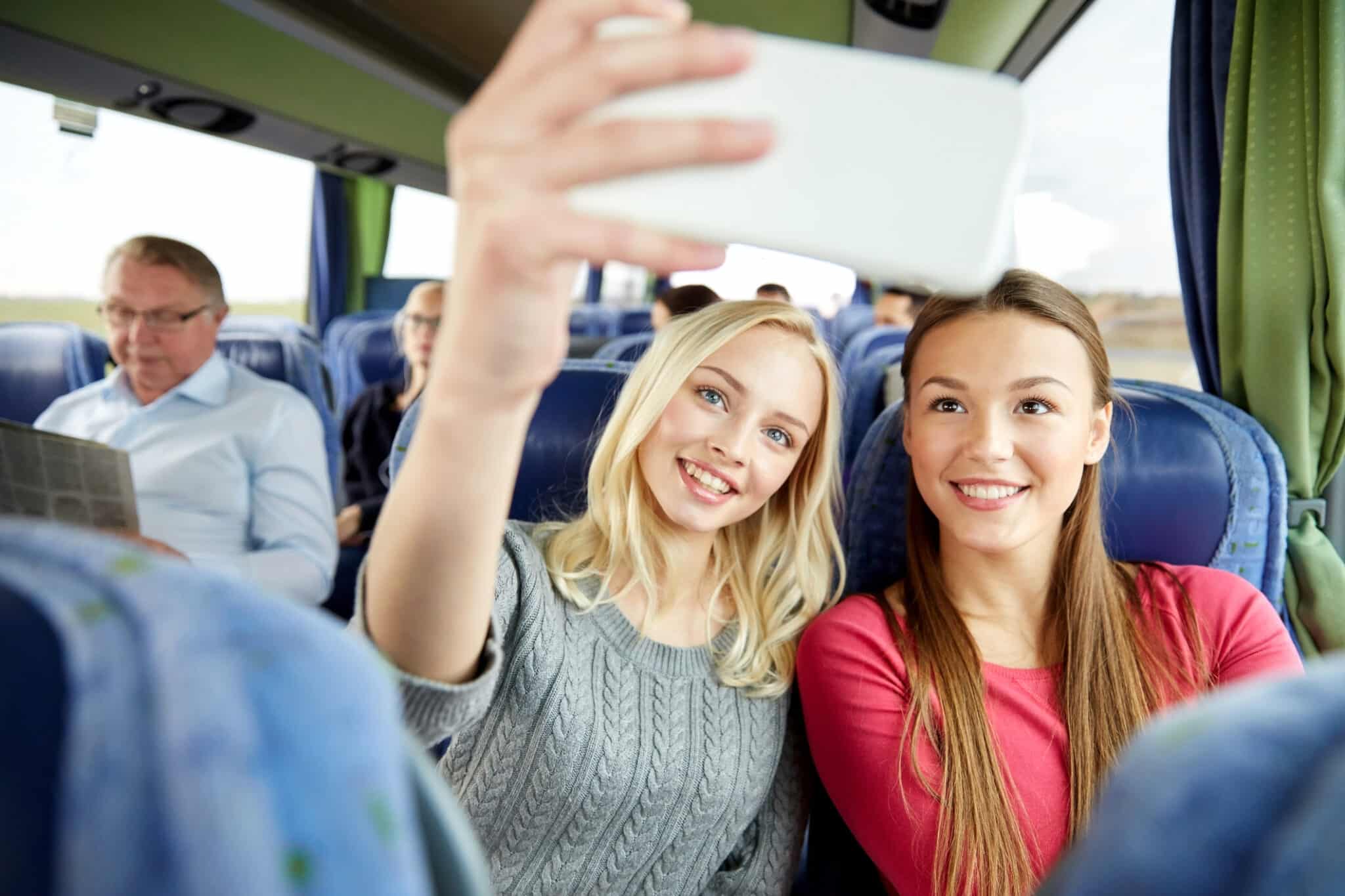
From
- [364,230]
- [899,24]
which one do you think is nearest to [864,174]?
[899,24]

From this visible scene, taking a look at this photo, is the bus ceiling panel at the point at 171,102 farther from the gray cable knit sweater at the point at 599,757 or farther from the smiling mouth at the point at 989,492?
the smiling mouth at the point at 989,492

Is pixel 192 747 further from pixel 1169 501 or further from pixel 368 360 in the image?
pixel 368 360

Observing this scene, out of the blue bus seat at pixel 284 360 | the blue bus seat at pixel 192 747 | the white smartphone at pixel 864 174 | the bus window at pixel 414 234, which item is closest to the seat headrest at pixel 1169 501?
the white smartphone at pixel 864 174

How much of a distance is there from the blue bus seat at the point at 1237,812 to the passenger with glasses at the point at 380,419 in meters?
3.18

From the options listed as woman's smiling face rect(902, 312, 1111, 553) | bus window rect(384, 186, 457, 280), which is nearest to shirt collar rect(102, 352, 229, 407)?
woman's smiling face rect(902, 312, 1111, 553)

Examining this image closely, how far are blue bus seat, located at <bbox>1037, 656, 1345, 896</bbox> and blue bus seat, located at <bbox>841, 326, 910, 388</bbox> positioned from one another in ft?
9.16

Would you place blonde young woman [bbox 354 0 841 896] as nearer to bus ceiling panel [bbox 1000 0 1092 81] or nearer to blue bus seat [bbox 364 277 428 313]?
bus ceiling panel [bbox 1000 0 1092 81]

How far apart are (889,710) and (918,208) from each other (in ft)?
3.27

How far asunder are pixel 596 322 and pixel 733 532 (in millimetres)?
5789

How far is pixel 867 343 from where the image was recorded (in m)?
3.59

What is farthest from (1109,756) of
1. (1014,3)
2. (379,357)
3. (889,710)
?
(379,357)

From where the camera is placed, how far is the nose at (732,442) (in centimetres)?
141

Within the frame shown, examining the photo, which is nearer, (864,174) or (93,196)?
(864,174)

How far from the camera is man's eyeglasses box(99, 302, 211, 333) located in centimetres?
259
